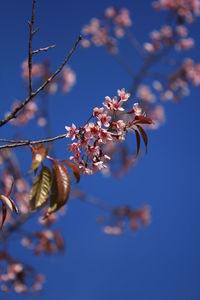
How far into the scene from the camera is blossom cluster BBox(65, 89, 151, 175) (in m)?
1.80

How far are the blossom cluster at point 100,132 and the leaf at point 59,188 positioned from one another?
0.25 m

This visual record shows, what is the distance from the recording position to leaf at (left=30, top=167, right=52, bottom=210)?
1.48 meters

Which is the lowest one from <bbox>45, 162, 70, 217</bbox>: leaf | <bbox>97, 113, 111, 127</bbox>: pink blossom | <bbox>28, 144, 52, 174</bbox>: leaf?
<bbox>45, 162, 70, 217</bbox>: leaf

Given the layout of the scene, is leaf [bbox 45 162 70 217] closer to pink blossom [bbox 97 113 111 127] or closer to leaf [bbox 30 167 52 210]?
leaf [bbox 30 167 52 210]

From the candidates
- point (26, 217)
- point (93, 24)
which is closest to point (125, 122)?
point (26, 217)

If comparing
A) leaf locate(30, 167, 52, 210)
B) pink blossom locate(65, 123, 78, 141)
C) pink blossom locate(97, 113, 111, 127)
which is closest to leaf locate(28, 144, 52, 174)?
leaf locate(30, 167, 52, 210)

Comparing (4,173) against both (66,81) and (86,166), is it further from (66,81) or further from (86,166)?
(86,166)

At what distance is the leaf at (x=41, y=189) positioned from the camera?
1482 mm

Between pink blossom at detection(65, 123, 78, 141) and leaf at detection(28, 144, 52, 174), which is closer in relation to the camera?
leaf at detection(28, 144, 52, 174)

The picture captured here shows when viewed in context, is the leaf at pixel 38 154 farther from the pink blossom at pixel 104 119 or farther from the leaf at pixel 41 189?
the pink blossom at pixel 104 119

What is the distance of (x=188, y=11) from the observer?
7512 mm

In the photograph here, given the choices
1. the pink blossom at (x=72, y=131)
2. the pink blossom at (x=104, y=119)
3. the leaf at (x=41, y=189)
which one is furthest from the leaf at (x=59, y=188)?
the pink blossom at (x=104, y=119)

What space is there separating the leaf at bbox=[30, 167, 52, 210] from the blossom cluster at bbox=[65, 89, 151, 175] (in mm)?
284

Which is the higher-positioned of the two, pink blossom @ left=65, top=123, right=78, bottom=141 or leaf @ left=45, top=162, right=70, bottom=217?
pink blossom @ left=65, top=123, right=78, bottom=141
